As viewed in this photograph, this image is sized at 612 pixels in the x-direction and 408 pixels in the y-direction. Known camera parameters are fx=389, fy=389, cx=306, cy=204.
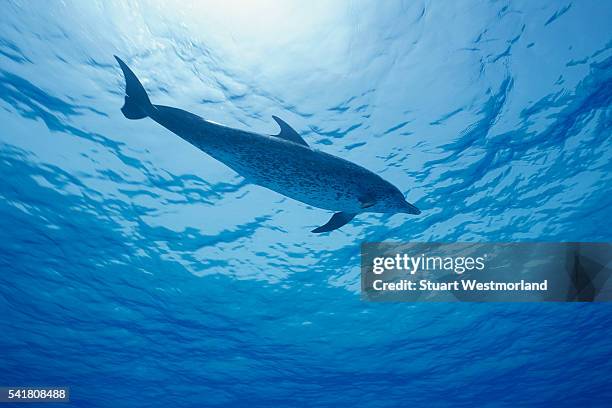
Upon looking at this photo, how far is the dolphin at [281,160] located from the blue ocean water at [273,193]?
12.3 ft

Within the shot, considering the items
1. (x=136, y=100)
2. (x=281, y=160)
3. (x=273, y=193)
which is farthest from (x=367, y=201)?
(x=273, y=193)

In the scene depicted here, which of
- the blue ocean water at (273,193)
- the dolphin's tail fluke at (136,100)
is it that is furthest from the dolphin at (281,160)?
the blue ocean water at (273,193)

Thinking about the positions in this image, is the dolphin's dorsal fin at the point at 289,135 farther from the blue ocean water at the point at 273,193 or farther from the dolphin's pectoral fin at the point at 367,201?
the blue ocean water at the point at 273,193

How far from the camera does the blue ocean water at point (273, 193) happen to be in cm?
780

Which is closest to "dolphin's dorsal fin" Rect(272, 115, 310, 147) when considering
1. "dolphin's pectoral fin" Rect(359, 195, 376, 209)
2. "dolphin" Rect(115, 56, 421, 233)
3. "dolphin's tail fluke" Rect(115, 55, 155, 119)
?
"dolphin" Rect(115, 56, 421, 233)

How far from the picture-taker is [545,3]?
763 centimetres

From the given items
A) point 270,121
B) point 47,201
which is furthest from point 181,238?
point 270,121

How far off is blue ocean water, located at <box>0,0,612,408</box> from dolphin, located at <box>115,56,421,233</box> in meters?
3.74

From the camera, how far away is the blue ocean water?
7.80 metres

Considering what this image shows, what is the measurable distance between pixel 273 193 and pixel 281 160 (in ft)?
20.1

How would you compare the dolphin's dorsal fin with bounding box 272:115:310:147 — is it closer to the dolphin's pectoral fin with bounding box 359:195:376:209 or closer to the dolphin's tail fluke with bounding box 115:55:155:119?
the dolphin's pectoral fin with bounding box 359:195:376:209

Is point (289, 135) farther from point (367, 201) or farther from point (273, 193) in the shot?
point (273, 193)

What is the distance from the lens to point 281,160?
4.70 m

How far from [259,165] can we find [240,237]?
8.18 metres
